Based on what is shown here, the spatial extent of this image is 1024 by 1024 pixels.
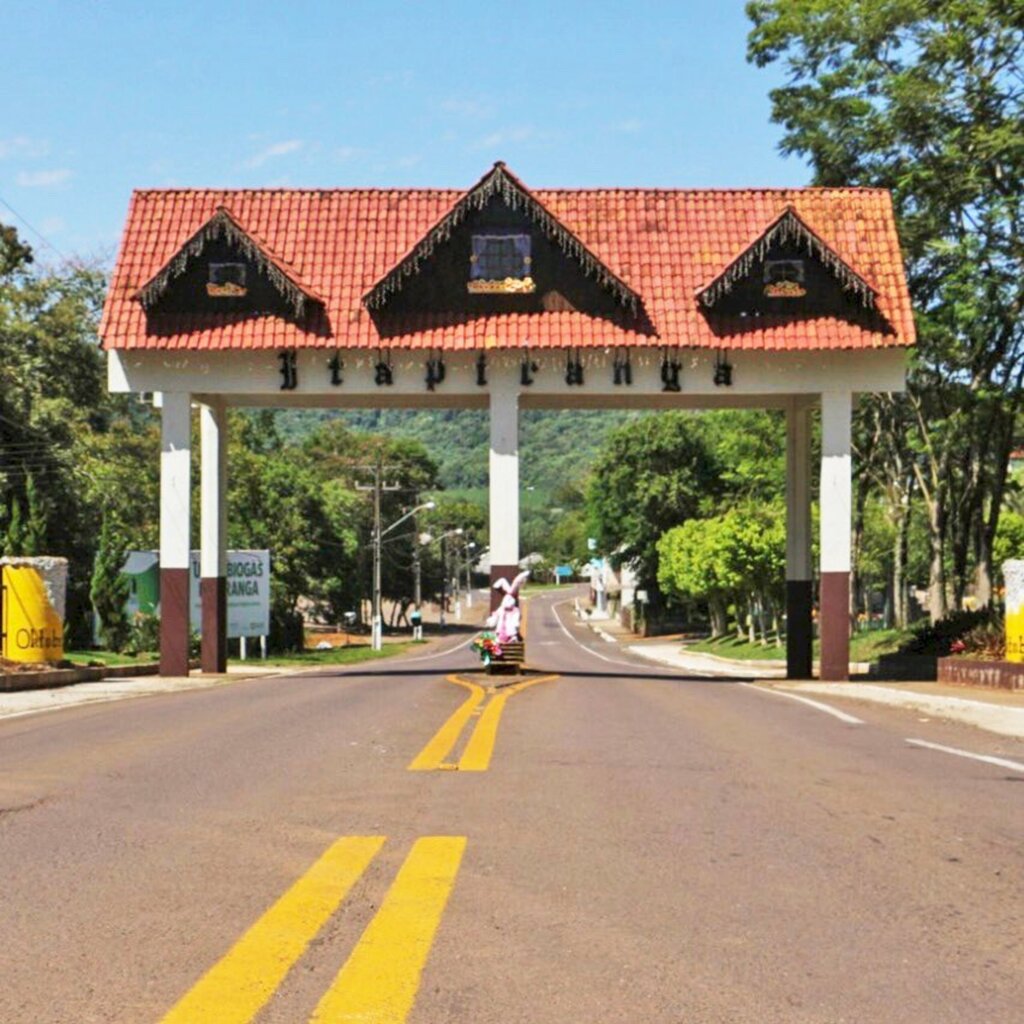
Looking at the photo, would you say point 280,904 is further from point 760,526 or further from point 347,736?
point 760,526

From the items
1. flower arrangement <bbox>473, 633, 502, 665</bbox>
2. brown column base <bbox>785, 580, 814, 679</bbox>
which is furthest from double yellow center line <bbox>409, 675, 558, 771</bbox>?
brown column base <bbox>785, 580, 814, 679</bbox>

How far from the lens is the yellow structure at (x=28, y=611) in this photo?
1010 inches

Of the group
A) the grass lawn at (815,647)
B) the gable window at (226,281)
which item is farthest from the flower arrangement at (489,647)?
the grass lawn at (815,647)

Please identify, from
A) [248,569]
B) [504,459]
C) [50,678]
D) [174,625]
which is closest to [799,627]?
[504,459]

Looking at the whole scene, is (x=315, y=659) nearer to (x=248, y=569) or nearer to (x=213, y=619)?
(x=248, y=569)

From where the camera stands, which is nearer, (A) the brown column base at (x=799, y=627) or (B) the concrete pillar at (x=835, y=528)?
(B) the concrete pillar at (x=835, y=528)

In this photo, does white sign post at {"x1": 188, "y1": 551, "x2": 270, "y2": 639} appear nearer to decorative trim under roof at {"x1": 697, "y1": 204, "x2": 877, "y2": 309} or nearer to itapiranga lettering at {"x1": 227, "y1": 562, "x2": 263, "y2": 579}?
itapiranga lettering at {"x1": 227, "y1": 562, "x2": 263, "y2": 579}

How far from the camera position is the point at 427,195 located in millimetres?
31734

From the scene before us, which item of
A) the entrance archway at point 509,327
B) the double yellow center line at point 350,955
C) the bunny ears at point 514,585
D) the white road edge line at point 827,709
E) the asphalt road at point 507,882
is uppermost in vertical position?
the entrance archway at point 509,327

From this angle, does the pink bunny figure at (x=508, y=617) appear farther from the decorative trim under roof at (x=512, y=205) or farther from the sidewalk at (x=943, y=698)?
the decorative trim under roof at (x=512, y=205)

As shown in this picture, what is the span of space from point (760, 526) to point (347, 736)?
52198 millimetres

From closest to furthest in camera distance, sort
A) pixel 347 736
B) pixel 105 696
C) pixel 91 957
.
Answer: pixel 91 957 → pixel 347 736 → pixel 105 696

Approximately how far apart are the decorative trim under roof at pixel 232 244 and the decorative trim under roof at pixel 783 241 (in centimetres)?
781

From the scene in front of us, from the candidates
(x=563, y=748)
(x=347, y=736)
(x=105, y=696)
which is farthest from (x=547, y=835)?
(x=105, y=696)
